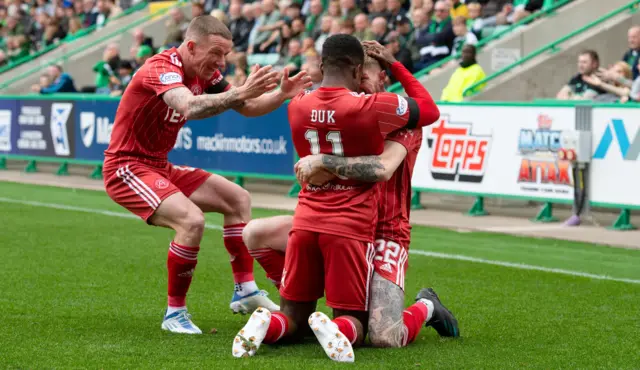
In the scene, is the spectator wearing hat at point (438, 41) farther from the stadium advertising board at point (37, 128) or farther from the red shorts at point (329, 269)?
the red shorts at point (329, 269)

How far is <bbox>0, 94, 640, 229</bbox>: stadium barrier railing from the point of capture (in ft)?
44.1

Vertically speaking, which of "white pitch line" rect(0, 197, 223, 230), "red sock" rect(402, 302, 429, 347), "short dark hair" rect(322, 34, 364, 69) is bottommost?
"white pitch line" rect(0, 197, 223, 230)

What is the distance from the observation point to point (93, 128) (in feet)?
68.3

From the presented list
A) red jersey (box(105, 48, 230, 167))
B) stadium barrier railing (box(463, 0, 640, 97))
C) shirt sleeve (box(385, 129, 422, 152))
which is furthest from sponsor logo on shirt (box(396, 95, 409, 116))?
stadium barrier railing (box(463, 0, 640, 97))

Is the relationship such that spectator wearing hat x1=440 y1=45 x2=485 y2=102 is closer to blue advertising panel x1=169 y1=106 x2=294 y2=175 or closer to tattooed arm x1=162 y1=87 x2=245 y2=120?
blue advertising panel x1=169 y1=106 x2=294 y2=175

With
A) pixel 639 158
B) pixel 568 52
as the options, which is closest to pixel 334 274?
pixel 639 158

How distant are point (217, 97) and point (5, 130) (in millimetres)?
16825

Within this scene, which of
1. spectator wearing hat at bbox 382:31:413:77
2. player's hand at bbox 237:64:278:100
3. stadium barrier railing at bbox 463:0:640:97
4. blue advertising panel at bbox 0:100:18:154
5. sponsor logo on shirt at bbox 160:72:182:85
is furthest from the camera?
blue advertising panel at bbox 0:100:18:154

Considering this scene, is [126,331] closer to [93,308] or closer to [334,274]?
[93,308]

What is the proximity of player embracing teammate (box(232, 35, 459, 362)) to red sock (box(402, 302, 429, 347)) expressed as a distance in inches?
0.7

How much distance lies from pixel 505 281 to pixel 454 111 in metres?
5.50

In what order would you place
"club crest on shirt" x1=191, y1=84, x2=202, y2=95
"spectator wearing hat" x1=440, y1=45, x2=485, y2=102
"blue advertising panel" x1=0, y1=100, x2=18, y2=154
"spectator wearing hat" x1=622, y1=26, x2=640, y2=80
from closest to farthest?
1. "club crest on shirt" x1=191, y1=84, x2=202, y2=95
2. "spectator wearing hat" x1=622, y1=26, x2=640, y2=80
3. "spectator wearing hat" x1=440, y1=45, x2=485, y2=102
4. "blue advertising panel" x1=0, y1=100, x2=18, y2=154

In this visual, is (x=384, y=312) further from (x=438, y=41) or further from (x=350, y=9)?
(x=350, y=9)

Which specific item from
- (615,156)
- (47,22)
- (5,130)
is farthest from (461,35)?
(47,22)
